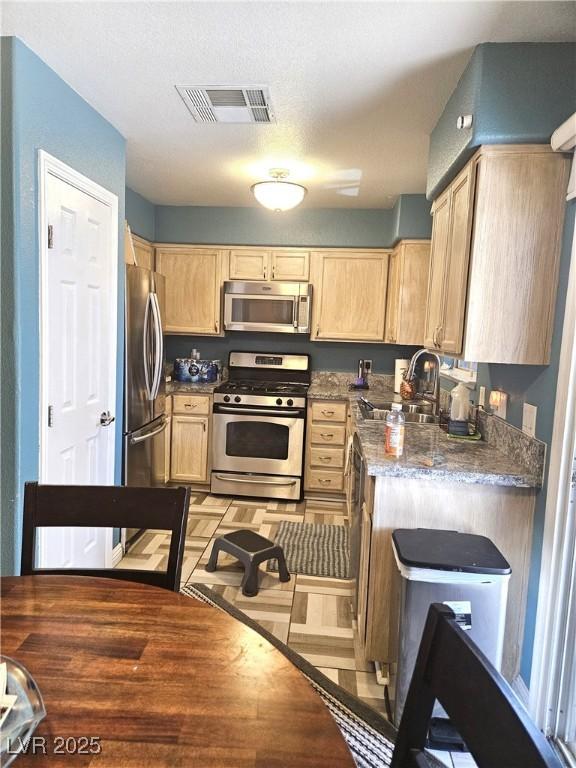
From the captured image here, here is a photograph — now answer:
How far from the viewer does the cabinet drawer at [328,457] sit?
4.16 metres

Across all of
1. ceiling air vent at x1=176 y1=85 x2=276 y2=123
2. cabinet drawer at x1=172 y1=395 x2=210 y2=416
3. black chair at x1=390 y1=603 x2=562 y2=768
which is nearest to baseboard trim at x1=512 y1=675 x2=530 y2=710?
black chair at x1=390 y1=603 x2=562 y2=768

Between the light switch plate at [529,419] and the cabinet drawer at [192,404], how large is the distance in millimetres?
2729

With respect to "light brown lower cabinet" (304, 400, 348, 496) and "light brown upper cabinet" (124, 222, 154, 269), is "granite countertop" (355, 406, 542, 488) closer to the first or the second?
"light brown lower cabinet" (304, 400, 348, 496)

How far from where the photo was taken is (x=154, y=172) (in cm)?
346

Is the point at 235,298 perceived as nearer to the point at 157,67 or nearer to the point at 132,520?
the point at 157,67

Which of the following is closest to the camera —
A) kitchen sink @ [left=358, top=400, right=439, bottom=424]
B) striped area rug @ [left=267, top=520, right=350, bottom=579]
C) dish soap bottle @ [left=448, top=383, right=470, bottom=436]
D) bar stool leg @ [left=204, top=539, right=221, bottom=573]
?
dish soap bottle @ [left=448, top=383, right=470, bottom=436]

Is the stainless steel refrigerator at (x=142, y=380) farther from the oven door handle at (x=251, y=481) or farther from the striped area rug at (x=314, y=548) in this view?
the striped area rug at (x=314, y=548)

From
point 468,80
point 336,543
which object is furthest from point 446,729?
point 468,80

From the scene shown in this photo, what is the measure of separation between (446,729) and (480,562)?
1.90 ft

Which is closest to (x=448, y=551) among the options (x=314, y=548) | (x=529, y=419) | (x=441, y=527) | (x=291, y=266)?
(x=441, y=527)

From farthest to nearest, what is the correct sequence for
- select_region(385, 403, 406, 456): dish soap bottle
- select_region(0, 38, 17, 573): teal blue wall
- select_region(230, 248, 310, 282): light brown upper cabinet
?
1. select_region(230, 248, 310, 282): light brown upper cabinet
2. select_region(385, 403, 406, 456): dish soap bottle
3. select_region(0, 38, 17, 573): teal blue wall

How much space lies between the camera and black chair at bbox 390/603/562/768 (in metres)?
0.55

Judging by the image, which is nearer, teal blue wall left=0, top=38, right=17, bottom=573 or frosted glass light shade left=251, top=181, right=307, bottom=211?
teal blue wall left=0, top=38, right=17, bottom=573

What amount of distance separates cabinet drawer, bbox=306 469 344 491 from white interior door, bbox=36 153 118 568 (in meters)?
1.85
